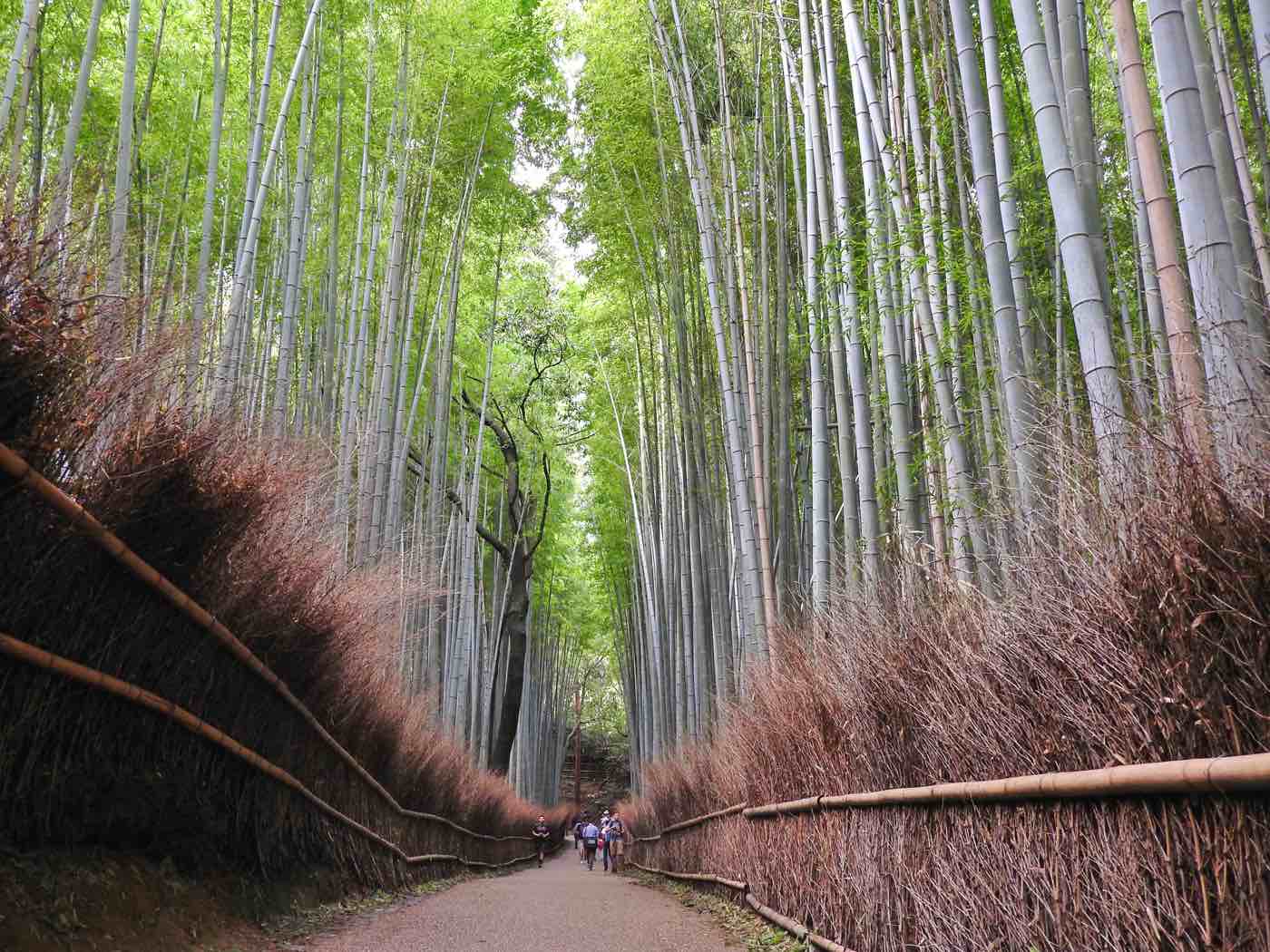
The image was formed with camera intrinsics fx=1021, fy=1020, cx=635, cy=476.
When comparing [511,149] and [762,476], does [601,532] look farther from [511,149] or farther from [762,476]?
[762,476]

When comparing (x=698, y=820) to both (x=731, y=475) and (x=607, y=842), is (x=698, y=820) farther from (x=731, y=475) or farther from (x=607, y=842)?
(x=607, y=842)

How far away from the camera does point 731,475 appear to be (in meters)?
Result: 6.07

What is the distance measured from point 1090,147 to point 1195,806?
6.49 ft

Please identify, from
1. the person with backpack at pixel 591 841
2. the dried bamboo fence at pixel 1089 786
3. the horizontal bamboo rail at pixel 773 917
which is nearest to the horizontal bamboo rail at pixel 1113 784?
the dried bamboo fence at pixel 1089 786

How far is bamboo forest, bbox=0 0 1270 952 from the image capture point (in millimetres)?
1584

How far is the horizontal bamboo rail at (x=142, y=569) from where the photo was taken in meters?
1.83

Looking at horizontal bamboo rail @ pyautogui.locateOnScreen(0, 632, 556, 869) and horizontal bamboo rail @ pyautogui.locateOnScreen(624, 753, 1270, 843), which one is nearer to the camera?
horizontal bamboo rail @ pyautogui.locateOnScreen(624, 753, 1270, 843)

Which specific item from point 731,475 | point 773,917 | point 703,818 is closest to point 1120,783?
point 773,917

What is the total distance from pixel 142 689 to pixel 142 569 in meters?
0.35

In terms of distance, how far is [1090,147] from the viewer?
8.90 feet

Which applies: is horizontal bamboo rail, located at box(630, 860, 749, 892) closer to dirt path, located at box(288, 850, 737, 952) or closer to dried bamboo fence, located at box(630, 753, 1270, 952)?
dirt path, located at box(288, 850, 737, 952)

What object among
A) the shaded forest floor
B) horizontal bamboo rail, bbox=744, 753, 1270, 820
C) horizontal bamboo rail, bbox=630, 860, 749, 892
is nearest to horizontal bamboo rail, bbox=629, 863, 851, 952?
horizontal bamboo rail, bbox=630, 860, 749, 892

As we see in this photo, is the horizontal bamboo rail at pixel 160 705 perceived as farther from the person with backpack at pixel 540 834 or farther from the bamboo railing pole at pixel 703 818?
the person with backpack at pixel 540 834

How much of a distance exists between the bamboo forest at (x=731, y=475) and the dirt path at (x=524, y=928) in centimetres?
6
